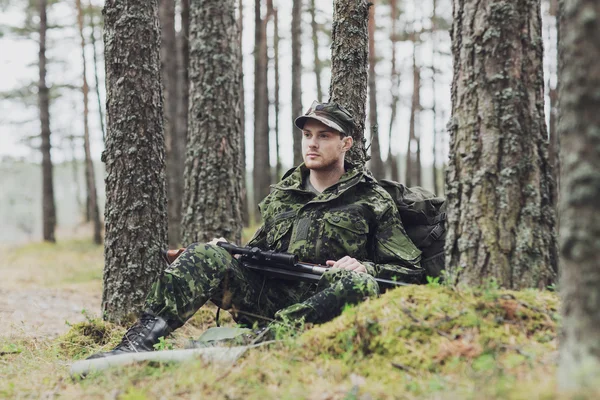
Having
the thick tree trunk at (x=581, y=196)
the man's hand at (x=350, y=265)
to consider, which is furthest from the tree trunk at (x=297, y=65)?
the thick tree trunk at (x=581, y=196)

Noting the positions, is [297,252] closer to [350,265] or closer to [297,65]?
[350,265]

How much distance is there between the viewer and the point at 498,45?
9.12ft

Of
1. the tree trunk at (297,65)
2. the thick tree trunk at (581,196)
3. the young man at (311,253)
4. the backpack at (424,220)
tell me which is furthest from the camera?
the tree trunk at (297,65)

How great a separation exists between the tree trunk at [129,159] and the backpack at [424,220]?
236cm

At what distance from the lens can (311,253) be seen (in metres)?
4.32

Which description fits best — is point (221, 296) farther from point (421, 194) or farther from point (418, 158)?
point (418, 158)

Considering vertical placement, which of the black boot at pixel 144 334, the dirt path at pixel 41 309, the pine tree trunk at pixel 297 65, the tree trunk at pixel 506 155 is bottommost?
the dirt path at pixel 41 309

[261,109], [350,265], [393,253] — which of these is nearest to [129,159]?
[350,265]

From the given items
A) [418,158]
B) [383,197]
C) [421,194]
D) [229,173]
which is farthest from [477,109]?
[418,158]

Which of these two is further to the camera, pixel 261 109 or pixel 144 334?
pixel 261 109

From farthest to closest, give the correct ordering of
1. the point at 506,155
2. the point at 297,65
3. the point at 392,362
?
the point at 297,65 → the point at 506,155 → the point at 392,362

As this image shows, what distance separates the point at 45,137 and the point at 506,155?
1682 centimetres

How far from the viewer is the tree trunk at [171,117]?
11041 millimetres

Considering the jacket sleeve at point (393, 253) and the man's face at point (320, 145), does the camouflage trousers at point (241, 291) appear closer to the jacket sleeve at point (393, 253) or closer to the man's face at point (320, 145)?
the jacket sleeve at point (393, 253)
